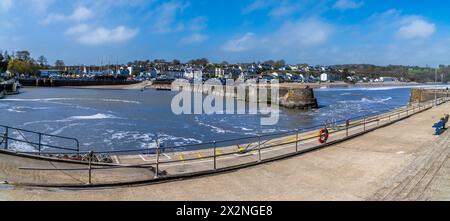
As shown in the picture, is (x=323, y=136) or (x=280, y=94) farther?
(x=280, y=94)

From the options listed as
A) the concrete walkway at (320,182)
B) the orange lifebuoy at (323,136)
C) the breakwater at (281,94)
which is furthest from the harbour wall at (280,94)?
the concrete walkway at (320,182)

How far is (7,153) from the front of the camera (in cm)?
1166

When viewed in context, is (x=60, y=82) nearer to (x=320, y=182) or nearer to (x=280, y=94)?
(x=280, y=94)

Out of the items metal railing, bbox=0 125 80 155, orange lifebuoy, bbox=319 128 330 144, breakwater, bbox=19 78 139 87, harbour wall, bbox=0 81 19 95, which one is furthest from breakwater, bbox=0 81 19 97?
orange lifebuoy, bbox=319 128 330 144

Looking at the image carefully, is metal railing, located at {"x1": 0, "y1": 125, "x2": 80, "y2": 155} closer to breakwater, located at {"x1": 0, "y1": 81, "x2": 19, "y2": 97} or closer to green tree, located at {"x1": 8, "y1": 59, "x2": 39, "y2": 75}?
breakwater, located at {"x1": 0, "y1": 81, "x2": 19, "y2": 97}

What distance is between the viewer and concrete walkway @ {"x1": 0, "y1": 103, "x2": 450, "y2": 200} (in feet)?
28.4

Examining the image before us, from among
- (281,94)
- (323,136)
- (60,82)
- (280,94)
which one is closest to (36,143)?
(323,136)

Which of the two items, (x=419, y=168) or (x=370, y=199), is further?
(x=419, y=168)

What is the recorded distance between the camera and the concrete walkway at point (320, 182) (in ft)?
28.4

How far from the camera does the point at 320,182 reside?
405 inches
